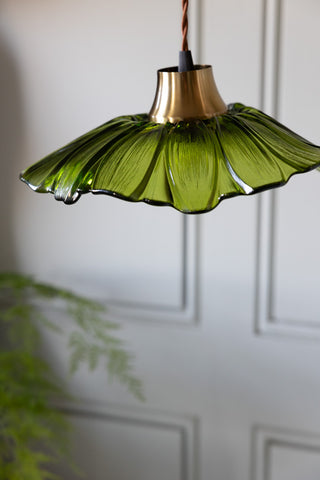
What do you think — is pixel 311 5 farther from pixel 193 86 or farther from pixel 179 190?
pixel 179 190

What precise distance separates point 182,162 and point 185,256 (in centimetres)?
69

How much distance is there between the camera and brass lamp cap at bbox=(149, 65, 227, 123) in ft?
1.45

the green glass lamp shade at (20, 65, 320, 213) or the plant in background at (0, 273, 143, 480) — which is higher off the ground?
the green glass lamp shade at (20, 65, 320, 213)

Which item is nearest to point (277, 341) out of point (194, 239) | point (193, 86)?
point (194, 239)

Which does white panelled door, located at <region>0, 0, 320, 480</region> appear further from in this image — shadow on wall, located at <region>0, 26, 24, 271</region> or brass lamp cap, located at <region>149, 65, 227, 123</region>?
brass lamp cap, located at <region>149, 65, 227, 123</region>

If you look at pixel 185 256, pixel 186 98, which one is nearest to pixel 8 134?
pixel 185 256

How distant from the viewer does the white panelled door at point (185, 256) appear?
3.08 ft

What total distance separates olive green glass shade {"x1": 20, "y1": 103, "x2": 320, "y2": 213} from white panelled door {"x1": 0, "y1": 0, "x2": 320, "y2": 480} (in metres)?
0.55

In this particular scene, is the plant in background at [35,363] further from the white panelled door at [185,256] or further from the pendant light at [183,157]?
the pendant light at [183,157]

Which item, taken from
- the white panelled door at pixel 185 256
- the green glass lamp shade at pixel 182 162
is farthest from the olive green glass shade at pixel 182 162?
the white panelled door at pixel 185 256

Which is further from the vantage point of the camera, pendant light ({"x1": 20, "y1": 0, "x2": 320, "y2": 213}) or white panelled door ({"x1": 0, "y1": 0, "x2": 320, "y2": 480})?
white panelled door ({"x1": 0, "y1": 0, "x2": 320, "y2": 480})

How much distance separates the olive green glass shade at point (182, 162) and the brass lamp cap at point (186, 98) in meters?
0.02

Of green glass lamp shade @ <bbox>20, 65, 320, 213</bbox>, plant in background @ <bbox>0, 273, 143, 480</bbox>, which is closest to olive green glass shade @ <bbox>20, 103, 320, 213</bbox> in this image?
green glass lamp shade @ <bbox>20, 65, 320, 213</bbox>

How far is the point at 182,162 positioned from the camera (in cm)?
38
